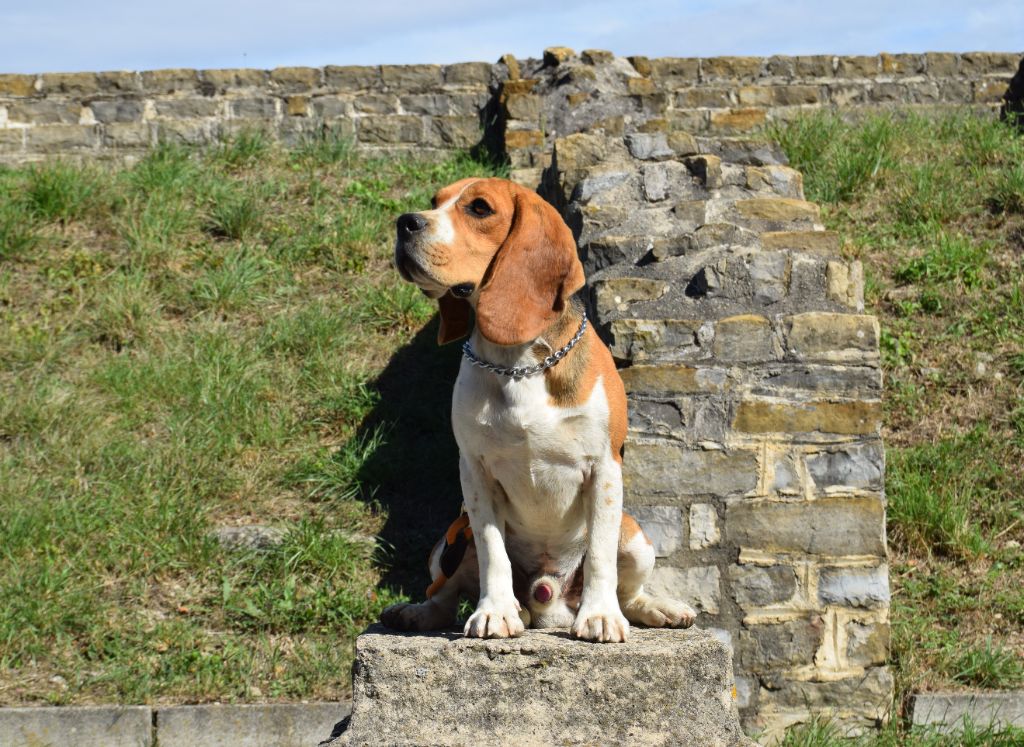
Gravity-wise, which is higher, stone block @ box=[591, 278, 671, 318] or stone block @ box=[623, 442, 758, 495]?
stone block @ box=[591, 278, 671, 318]

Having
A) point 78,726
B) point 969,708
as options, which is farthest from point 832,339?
point 78,726

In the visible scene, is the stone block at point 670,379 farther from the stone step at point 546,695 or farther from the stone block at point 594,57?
the stone block at point 594,57

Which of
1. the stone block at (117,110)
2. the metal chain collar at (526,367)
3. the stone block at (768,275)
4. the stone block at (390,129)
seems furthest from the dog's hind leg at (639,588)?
the stone block at (117,110)

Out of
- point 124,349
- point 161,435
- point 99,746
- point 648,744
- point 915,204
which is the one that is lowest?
point 99,746

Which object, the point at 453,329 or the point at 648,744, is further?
the point at 453,329

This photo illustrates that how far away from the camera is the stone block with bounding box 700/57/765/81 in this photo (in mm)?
9078

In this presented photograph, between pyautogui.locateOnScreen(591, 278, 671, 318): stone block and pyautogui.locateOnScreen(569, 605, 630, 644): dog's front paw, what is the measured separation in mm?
1775

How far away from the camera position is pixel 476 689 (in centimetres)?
274

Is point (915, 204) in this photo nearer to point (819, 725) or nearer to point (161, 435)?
point (819, 725)

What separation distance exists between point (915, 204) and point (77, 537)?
5.35 metres

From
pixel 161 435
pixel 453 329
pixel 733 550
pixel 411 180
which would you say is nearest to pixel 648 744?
pixel 453 329

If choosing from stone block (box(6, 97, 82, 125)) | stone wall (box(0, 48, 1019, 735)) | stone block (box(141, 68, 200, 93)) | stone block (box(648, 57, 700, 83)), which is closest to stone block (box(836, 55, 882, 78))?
stone block (box(648, 57, 700, 83))

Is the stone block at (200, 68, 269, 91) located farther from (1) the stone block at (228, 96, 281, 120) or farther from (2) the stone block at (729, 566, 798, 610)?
(2) the stone block at (729, 566, 798, 610)

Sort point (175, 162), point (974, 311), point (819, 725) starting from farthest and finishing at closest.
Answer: point (175, 162) < point (974, 311) < point (819, 725)
